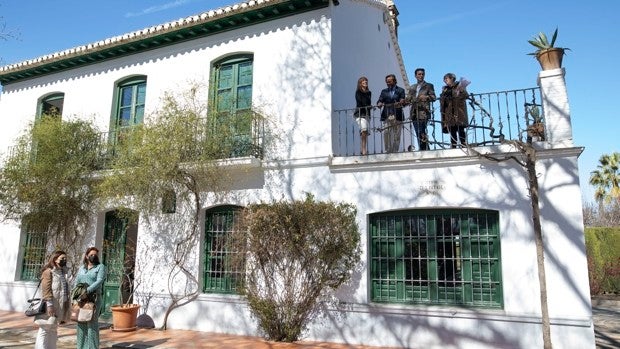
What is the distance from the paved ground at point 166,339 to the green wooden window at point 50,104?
18.3 feet

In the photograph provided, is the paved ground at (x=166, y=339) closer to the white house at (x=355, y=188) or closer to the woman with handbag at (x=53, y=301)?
the white house at (x=355, y=188)

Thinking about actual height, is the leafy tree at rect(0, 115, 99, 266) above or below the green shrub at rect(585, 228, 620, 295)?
above

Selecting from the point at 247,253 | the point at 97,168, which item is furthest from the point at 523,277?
the point at 97,168

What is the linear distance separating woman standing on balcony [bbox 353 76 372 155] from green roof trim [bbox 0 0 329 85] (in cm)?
186

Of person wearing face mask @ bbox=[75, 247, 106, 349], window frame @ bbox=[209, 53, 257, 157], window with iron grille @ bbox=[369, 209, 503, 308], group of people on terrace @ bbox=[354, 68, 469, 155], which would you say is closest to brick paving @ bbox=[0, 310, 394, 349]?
person wearing face mask @ bbox=[75, 247, 106, 349]

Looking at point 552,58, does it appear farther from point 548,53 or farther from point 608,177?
point 608,177

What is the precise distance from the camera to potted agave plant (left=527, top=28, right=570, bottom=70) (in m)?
7.05

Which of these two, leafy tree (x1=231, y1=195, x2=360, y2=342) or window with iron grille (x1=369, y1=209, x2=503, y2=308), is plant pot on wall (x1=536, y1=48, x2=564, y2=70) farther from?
leafy tree (x1=231, y1=195, x2=360, y2=342)

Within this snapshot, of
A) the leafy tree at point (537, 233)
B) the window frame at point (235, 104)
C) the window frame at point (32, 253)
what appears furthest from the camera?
the window frame at point (32, 253)

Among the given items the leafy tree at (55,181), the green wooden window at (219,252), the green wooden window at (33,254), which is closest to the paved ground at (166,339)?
the green wooden window at (219,252)

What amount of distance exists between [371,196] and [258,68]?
3743 millimetres

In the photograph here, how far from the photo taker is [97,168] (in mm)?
9992

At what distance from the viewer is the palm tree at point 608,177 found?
23402mm

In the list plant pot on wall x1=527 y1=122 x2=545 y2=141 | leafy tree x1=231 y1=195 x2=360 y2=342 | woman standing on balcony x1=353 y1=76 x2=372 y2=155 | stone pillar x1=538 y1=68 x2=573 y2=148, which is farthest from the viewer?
woman standing on balcony x1=353 y1=76 x2=372 y2=155
